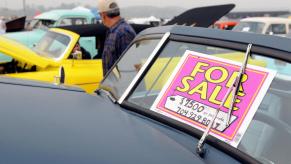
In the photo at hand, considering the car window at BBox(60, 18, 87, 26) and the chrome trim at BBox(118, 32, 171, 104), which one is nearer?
the chrome trim at BBox(118, 32, 171, 104)

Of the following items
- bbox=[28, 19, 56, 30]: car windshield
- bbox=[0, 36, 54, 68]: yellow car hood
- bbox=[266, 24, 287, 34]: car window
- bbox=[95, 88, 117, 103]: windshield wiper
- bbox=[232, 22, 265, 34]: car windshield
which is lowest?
bbox=[95, 88, 117, 103]: windshield wiper

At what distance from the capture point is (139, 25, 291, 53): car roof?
1.74m

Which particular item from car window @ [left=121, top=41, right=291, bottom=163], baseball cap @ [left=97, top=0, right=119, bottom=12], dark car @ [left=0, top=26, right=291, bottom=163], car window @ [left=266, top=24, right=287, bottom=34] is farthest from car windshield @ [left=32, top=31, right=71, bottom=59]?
car window @ [left=266, top=24, right=287, bottom=34]

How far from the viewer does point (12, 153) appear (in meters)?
1.31

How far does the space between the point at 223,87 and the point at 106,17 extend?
2718 millimetres

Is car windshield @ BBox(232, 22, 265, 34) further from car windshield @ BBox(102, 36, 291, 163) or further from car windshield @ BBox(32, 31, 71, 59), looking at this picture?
Answer: car windshield @ BBox(102, 36, 291, 163)

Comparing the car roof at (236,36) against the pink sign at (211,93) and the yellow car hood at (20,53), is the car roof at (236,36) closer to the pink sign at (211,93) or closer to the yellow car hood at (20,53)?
the pink sign at (211,93)

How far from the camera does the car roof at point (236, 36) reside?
174 centimetres

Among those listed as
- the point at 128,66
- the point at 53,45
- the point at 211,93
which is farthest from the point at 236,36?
the point at 53,45

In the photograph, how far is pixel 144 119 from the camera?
76.4 inches

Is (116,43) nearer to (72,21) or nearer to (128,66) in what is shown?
(128,66)

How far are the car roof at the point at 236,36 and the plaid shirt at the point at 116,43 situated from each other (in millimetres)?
1658

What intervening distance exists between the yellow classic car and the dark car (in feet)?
8.36

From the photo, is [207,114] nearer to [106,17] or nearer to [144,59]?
[144,59]
